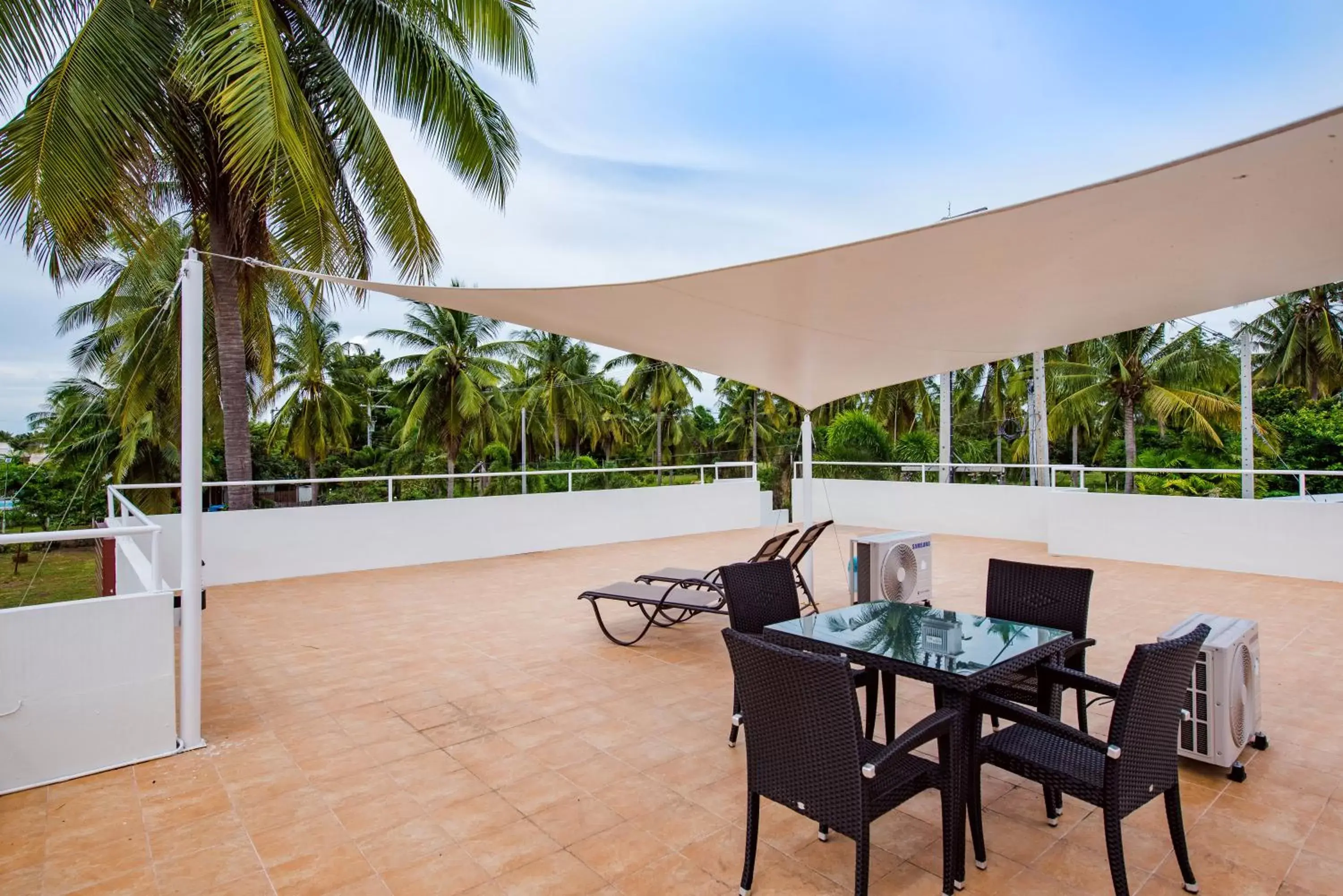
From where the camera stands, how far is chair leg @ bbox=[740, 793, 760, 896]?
91.3 inches

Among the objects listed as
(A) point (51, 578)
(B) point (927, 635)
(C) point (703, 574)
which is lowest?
(A) point (51, 578)

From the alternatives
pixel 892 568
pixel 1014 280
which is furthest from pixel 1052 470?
pixel 1014 280

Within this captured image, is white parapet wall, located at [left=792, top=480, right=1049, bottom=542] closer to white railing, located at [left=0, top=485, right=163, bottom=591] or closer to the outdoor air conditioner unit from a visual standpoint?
the outdoor air conditioner unit

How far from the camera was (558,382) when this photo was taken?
26.6 m

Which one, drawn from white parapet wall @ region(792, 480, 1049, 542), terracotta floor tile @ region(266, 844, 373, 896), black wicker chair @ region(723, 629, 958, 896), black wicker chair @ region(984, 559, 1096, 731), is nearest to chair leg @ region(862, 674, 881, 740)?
black wicker chair @ region(984, 559, 1096, 731)

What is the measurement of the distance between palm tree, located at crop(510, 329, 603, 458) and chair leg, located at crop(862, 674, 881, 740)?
2234cm

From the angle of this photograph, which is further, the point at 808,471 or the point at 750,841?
the point at 808,471

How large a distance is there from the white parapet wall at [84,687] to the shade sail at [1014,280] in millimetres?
2110

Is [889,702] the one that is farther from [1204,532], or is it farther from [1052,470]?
[1052,470]

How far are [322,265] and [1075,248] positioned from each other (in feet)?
23.9

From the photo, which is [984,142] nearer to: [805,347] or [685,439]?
[805,347]

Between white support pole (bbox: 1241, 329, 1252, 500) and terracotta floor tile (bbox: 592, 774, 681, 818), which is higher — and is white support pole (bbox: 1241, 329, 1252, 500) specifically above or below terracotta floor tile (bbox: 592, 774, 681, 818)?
above

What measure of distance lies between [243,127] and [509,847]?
5.66m

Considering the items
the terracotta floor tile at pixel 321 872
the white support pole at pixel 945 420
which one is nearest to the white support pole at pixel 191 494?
the terracotta floor tile at pixel 321 872
